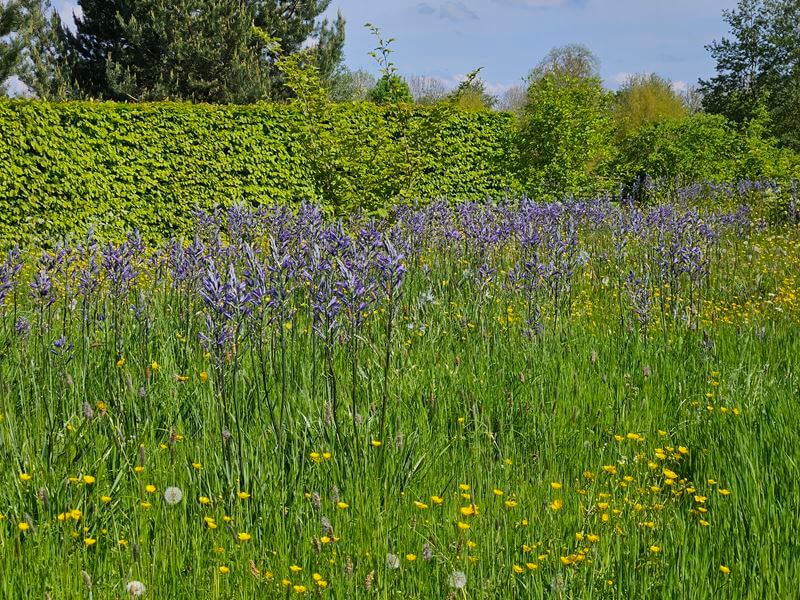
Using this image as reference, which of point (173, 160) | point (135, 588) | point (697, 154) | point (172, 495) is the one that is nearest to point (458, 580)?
point (135, 588)

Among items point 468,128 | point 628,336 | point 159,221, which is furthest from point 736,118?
point 628,336

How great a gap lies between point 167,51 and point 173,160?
1131cm

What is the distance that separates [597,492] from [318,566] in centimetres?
126

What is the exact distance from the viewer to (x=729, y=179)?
15.5 m

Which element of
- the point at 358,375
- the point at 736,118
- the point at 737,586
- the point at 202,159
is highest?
the point at 736,118

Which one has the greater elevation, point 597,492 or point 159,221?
point 159,221

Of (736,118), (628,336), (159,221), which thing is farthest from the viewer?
A: (736,118)

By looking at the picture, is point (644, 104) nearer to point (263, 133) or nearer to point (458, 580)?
point (263, 133)

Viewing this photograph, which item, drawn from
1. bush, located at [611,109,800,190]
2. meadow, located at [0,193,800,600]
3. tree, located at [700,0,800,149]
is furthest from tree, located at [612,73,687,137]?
meadow, located at [0,193,800,600]

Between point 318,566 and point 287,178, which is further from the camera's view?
point 287,178

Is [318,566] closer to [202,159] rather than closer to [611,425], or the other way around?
[611,425]

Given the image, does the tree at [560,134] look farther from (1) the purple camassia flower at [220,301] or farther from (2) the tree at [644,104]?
(2) the tree at [644,104]

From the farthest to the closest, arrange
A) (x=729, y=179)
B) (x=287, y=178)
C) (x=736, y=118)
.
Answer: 1. (x=736, y=118)
2. (x=729, y=179)
3. (x=287, y=178)

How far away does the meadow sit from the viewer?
235 cm
